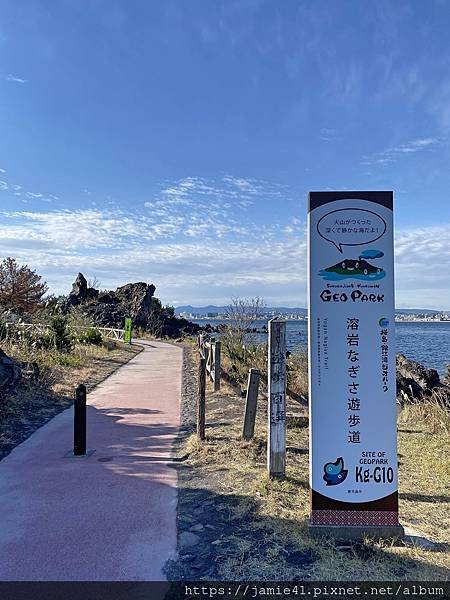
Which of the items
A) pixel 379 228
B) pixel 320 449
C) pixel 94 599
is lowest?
pixel 94 599

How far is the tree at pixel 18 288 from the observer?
17.7 m

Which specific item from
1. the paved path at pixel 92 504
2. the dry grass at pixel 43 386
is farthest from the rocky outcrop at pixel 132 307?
the paved path at pixel 92 504

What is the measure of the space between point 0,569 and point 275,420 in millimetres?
2666

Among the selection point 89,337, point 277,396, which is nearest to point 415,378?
point 277,396

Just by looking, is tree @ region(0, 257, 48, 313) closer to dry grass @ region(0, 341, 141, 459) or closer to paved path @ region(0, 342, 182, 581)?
dry grass @ region(0, 341, 141, 459)

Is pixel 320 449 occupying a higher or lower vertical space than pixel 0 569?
higher

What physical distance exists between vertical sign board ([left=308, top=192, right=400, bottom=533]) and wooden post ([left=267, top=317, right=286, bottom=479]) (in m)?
0.86

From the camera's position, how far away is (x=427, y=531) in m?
3.88

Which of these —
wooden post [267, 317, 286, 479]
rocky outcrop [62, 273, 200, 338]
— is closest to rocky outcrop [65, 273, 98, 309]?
rocky outcrop [62, 273, 200, 338]

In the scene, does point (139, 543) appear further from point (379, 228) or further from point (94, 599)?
point (379, 228)

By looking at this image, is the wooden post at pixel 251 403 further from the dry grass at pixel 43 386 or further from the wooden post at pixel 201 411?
the dry grass at pixel 43 386

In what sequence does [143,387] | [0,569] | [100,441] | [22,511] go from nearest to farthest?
1. [0,569]
2. [22,511]
3. [100,441]
4. [143,387]

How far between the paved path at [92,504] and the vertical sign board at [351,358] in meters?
1.43

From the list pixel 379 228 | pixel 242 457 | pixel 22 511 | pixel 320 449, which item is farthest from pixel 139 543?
pixel 379 228
